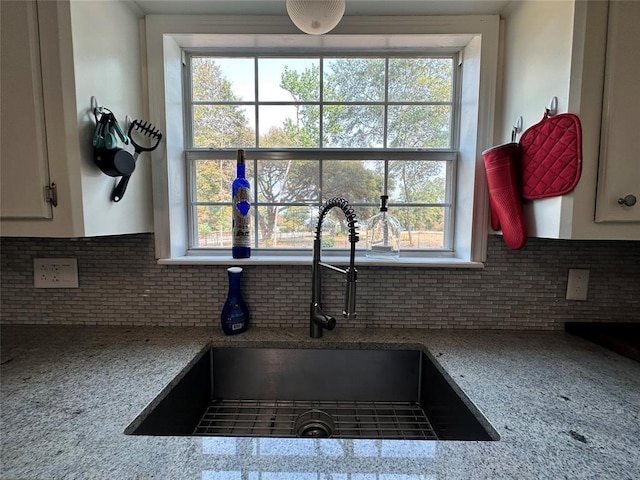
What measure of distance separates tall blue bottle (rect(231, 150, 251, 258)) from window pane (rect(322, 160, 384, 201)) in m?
0.34

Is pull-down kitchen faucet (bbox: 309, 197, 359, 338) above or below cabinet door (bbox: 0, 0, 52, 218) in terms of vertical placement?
below

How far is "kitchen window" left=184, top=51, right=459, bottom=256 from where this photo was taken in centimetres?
124

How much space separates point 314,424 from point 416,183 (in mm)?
1010

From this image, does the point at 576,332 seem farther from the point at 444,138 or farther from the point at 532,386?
the point at 444,138

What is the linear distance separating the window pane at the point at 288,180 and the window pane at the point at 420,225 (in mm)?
367

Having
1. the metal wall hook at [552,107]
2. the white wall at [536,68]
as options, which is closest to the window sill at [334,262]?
the white wall at [536,68]

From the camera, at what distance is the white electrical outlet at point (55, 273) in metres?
1.14

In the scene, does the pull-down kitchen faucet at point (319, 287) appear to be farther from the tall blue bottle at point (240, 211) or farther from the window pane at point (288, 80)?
the window pane at point (288, 80)

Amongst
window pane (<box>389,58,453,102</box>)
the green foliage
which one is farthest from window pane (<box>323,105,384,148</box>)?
window pane (<box>389,58,453,102</box>)

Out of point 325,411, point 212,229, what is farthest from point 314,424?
point 212,229

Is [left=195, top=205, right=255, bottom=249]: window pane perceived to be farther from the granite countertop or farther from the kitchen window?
the granite countertop

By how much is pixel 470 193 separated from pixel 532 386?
26.8 inches

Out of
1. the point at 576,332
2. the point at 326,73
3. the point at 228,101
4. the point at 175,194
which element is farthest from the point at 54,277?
the point at 576,332

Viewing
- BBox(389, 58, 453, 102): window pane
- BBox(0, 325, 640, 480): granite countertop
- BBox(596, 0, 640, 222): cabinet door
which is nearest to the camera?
BBox(0, 325, 640, 480): granite countertop
